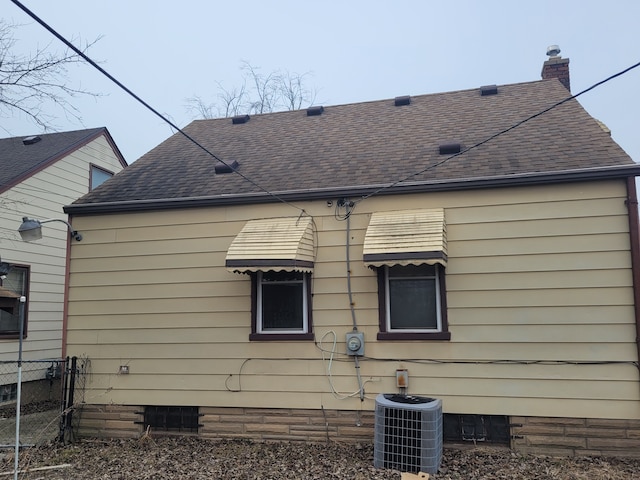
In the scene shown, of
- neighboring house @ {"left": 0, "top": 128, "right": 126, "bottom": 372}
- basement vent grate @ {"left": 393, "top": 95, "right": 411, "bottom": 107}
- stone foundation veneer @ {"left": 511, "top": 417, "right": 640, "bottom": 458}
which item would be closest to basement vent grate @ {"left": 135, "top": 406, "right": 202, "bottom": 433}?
neighboring house @ {"left": 0, "top": 128, "right": 126, "bottom": 372}

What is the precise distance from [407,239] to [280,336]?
2218mm

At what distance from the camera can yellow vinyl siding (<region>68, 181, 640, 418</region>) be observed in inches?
229

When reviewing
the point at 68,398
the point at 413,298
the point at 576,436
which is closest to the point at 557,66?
the point at 413,298

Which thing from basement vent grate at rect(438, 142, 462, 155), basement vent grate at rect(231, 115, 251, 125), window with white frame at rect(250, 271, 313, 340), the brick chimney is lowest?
window with white frame at rect(250, 271, 313, 340)

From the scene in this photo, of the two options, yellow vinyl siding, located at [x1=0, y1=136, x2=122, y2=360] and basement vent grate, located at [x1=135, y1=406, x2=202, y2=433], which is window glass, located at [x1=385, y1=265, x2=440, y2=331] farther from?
yellow vinyl siding, located at [x1=0, y1=136, x2=122, y2=360]

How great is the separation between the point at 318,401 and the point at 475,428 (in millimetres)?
2036

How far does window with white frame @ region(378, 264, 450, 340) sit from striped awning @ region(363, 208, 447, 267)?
0.48 m

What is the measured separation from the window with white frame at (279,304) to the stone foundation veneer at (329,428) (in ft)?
3.59

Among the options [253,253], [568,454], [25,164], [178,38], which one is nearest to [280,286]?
[253,253]

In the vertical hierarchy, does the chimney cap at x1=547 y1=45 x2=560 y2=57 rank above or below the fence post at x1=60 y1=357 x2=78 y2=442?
above

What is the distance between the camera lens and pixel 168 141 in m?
9.84

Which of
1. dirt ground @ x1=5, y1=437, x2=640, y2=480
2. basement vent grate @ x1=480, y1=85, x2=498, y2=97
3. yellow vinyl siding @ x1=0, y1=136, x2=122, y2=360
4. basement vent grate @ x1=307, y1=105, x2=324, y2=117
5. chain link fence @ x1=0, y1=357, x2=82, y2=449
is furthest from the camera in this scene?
basement vent grate @ x1=307, y1=105, x2=324, y2=117

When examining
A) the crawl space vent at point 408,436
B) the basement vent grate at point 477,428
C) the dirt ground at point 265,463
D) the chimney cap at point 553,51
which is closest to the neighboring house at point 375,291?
the basement vent grate at point 477,428

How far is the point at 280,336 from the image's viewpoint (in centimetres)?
665
